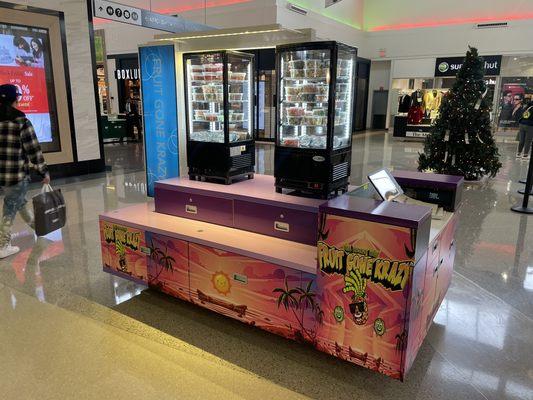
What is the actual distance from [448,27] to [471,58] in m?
10.2

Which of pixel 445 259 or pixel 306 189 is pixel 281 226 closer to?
pixel 306 189

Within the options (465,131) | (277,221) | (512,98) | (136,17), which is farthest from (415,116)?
(277,221)

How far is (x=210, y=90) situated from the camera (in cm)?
377

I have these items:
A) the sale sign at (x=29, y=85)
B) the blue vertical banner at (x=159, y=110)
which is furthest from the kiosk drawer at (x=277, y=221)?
the sale sign at (x=29, y=85)

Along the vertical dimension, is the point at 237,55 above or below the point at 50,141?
above

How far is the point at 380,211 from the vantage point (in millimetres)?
2223

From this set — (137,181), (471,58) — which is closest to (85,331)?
(137,181)

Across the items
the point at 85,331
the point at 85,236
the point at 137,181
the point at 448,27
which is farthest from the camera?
the point at 448,27

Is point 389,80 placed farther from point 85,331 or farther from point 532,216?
point 85,331

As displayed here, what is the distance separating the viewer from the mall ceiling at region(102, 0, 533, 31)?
14.4m

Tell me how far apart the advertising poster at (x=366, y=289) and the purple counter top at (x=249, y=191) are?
603 millimetres

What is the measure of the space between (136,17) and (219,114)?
6501mm

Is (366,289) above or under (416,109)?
under

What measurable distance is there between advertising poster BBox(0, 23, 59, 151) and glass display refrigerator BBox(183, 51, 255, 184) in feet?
15.1
